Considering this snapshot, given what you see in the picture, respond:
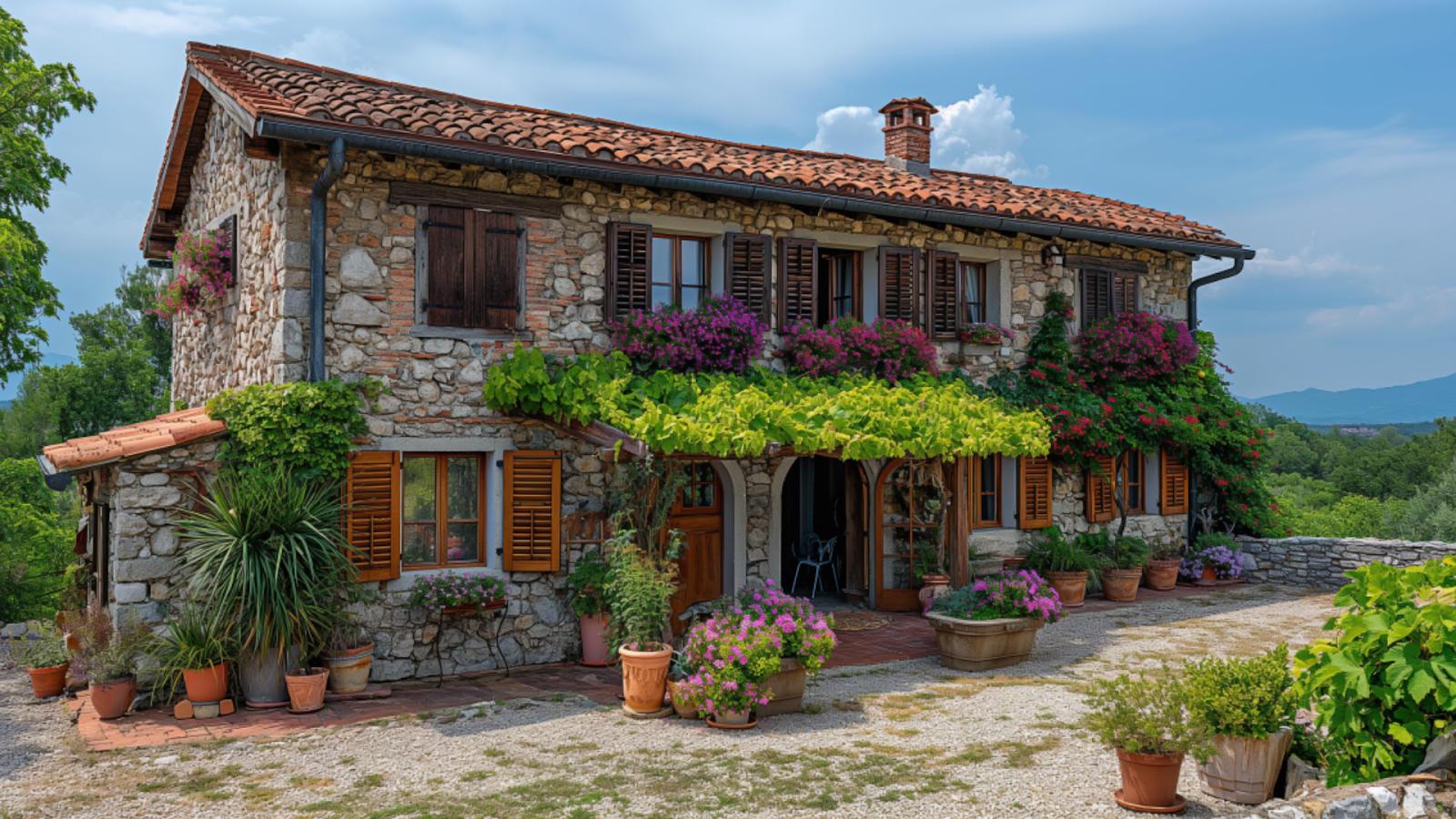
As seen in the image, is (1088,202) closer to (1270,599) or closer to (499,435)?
(1270,599)

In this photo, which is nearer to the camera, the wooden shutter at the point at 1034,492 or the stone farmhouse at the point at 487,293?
the stone farmhouse at the point at 487,293

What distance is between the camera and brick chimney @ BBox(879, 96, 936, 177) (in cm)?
1313

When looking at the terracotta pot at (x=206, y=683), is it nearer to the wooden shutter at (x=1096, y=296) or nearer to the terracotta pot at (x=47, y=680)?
the terracotta pot at (x=47, y=680)

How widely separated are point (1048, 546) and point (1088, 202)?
5.39 meters

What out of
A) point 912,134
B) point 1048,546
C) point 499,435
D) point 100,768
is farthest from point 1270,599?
point 100,768

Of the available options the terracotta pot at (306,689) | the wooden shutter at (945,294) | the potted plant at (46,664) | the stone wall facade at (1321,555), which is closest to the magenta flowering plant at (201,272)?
the potted plant at (46,664)

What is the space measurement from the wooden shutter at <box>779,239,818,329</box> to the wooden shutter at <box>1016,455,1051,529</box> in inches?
142

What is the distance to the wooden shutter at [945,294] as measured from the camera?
37.1ft

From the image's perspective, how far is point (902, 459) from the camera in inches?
424

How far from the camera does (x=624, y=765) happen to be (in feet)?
19.4

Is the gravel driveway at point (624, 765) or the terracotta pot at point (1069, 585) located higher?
the terracotta pot at point (1069, 585)

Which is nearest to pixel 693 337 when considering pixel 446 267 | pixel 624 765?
pixel 446 267

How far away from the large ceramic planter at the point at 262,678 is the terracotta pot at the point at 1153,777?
19.6ft

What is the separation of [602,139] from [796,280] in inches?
103
